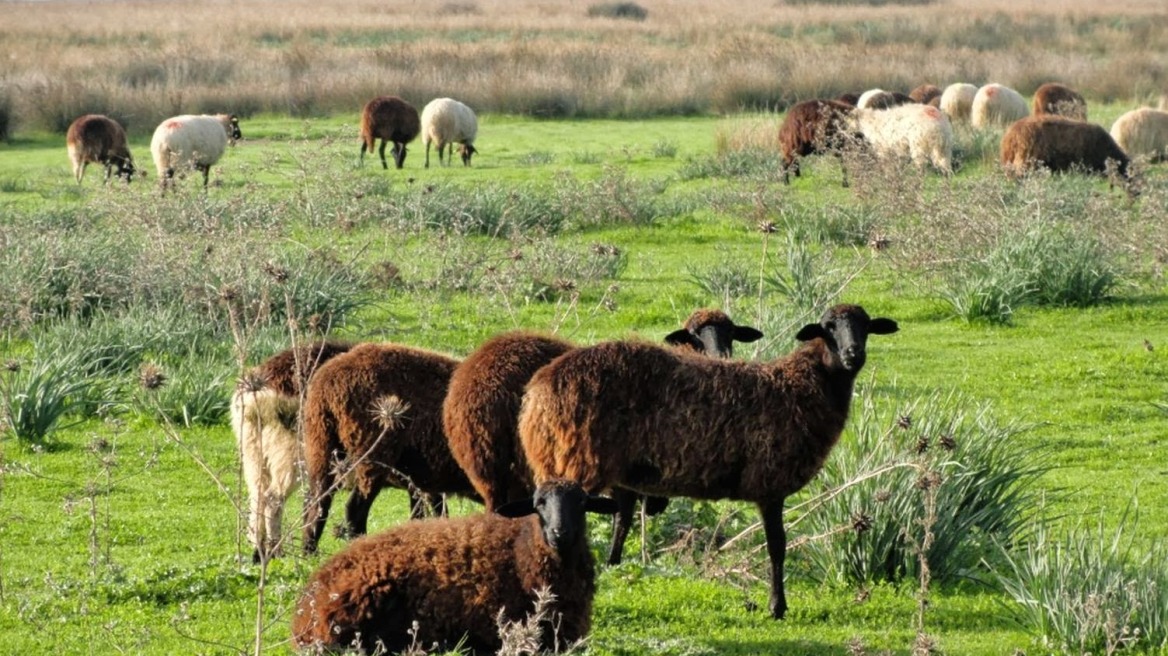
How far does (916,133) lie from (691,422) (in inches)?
748

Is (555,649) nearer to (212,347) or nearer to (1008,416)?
(1008,416)

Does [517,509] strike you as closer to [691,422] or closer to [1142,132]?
[691,422]

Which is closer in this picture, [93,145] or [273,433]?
[273,433]

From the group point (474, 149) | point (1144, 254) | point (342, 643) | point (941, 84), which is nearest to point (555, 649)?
point (342, 643)

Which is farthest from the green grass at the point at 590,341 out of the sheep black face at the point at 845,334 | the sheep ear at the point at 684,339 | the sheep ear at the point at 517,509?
the sheep black face at the point at 845,334

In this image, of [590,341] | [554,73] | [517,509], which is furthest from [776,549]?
[554,73]

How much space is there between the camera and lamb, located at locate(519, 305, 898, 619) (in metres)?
7.87

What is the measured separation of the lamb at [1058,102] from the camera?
31.8m

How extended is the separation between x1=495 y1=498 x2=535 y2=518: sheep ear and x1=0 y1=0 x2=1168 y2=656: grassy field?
2.27ft

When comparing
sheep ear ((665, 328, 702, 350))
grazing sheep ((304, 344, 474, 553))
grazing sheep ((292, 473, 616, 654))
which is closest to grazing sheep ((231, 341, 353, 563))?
grazing sheep ((304, 344, 474, 553))

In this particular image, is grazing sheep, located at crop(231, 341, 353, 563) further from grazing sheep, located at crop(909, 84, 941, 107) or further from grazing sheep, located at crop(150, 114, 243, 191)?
grazing sheep, located at crop(909, 84, 941, 107)

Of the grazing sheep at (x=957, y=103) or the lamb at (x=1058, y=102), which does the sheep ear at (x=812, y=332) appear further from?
the grazing sheep at (x=957, y=103)

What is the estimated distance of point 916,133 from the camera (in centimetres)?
2597

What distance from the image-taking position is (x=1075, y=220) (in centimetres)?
1930
